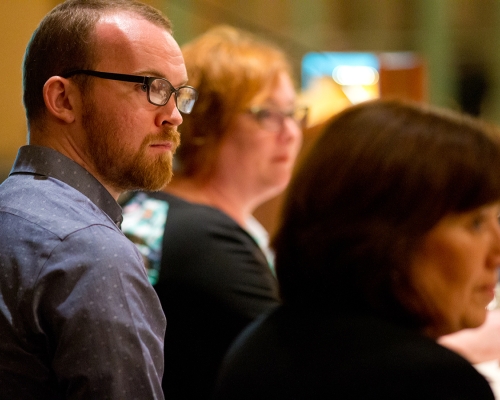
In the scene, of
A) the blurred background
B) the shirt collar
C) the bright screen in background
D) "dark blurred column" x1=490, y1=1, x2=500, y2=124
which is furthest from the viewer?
"dark blurred column" x1=490, y1=1, x2=500, y2=124

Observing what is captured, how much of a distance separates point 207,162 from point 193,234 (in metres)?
0.37

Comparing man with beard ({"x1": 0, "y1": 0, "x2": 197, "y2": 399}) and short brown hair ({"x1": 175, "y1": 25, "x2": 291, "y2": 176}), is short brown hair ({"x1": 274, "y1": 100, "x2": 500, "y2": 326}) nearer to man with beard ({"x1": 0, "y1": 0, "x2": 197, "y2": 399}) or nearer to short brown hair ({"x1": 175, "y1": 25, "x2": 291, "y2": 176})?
man with beard ({"x1": 0, "y1": 0, "x2": 197, "y2": 399})

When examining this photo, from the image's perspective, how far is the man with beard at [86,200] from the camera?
94 centimetres

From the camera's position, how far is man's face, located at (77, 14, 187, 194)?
1124mm

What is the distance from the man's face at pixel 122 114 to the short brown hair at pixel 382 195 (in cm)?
28

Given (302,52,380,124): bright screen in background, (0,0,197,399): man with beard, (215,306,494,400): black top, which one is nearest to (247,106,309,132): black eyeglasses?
(302,52,380,124): bright screen in background

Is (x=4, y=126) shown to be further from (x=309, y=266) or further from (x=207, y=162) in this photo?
(x=309, y=266)

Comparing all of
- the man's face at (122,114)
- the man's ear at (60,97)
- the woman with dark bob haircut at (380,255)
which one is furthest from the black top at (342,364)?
the man's ear at (60,97)

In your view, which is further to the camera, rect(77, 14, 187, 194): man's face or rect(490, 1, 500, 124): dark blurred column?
rect(490, 1, 500, 124): dark blurred column

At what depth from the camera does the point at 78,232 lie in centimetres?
97

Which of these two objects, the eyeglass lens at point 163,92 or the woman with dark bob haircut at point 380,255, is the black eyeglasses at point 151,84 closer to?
the eyeglass lens at point 163,92

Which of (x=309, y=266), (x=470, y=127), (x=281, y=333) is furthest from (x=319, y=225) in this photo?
(x=470, y=127)

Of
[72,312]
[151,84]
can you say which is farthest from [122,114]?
[72,312]

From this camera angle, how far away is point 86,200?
1.07 m
